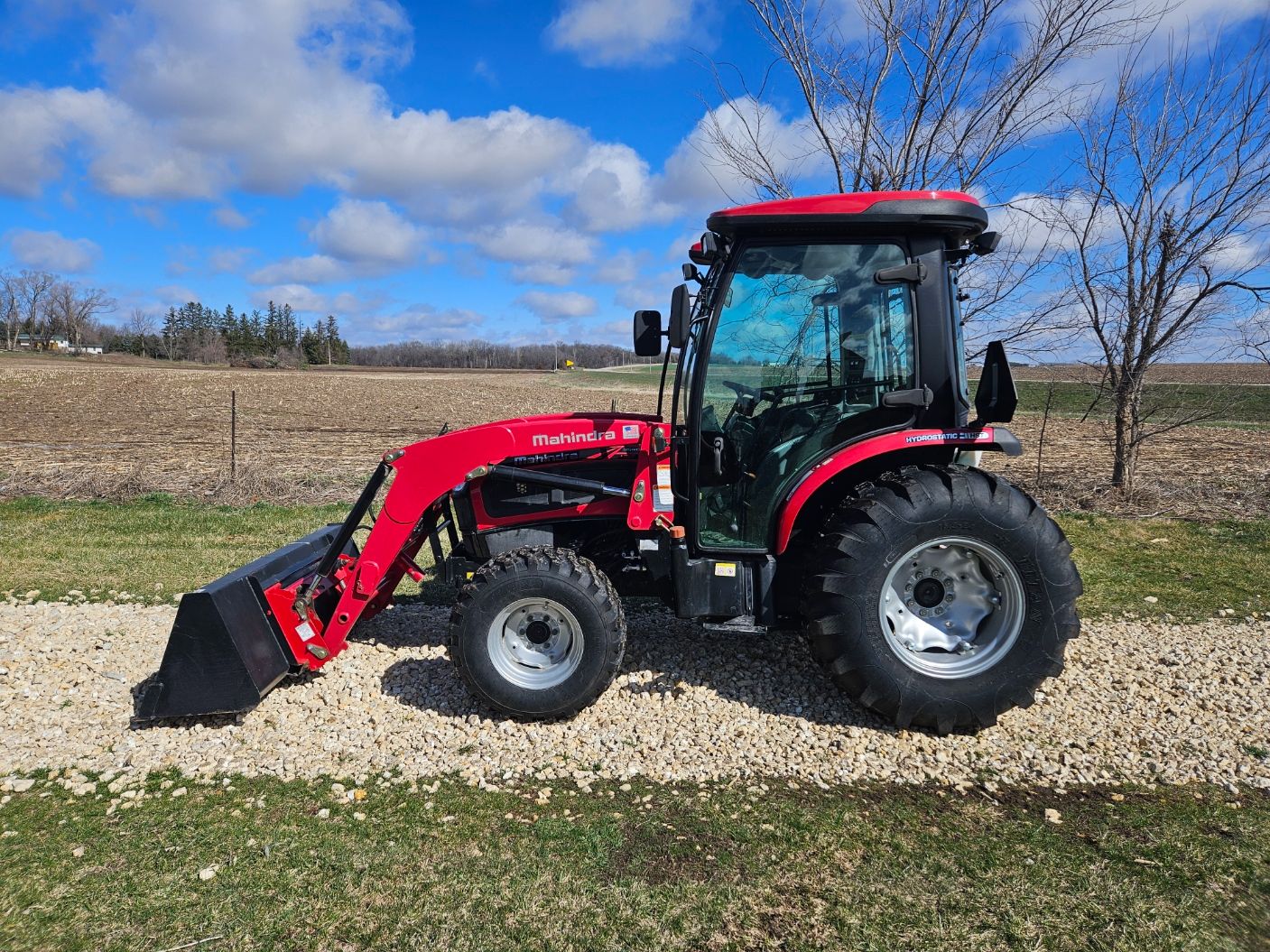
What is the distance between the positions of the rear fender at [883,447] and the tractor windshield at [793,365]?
4.1 inches

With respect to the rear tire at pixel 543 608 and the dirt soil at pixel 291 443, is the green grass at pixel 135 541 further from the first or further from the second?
the rear tire at pixel 543 608

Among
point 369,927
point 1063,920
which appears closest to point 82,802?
point 369,927

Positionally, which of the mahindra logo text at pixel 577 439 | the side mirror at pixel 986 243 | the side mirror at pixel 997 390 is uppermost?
the side mirror at pixel 986 243

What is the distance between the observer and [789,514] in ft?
13.3

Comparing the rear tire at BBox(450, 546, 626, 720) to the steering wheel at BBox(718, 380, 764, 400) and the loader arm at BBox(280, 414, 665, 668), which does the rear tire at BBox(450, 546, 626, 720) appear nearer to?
the loader arm at BBox(280, 414, 665, 668)

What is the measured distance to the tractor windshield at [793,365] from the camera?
402 cm

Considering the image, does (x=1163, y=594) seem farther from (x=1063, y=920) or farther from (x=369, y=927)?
(x=369, y=927)

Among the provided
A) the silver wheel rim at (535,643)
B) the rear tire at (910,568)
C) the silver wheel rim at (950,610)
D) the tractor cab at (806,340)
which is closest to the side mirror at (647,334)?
the tractor cab at (806,340)

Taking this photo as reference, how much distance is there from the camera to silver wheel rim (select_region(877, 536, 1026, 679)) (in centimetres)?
404

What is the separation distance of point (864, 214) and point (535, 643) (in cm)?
267

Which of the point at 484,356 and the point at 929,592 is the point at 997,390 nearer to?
the point at 929,592

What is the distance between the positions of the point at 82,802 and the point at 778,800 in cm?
298

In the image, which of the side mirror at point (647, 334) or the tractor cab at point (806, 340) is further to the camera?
the side mirror at point (647, 334)

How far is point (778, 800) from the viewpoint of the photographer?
11.5 ft
